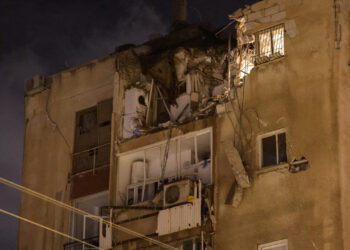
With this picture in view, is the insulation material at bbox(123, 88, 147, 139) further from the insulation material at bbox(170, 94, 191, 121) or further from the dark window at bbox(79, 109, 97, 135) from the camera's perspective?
the dark window at bbox(79, 109, 97, 135)

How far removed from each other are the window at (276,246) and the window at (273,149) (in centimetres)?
269

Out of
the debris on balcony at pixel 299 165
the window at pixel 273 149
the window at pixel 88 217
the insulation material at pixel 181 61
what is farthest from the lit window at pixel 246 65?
the window at pixel 88 217

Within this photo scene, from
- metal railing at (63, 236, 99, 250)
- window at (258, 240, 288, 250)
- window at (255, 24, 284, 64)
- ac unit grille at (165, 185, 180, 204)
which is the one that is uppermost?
window at (255, 24, 284, 64)

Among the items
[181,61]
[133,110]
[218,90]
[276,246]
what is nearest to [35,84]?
[133,110]

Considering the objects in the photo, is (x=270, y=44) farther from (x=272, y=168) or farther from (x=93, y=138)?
(x=93, y=138)

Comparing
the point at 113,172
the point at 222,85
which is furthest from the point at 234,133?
the point at 113,172

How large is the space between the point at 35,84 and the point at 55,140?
2866 mm

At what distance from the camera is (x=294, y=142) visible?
115 feet

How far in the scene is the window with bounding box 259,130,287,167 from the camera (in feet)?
116

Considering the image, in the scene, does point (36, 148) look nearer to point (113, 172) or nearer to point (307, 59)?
point (113, 172)

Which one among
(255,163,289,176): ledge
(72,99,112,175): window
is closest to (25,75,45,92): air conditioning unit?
(72,99,112,175): window

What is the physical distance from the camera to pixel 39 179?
4278 centimetres

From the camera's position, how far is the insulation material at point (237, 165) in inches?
1391

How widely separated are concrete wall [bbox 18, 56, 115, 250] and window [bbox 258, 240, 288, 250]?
371 inches
